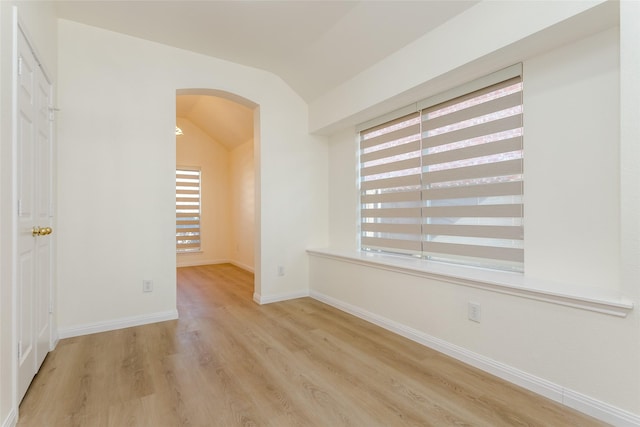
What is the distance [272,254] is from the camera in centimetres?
384

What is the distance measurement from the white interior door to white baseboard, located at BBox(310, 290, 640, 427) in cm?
264

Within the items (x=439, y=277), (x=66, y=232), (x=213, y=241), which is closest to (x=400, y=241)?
(x=439, y=277)

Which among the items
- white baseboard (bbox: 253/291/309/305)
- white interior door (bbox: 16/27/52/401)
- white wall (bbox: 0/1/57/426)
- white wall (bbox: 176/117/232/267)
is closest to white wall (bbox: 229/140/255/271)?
white wall (bbox: 176/117/232/267)

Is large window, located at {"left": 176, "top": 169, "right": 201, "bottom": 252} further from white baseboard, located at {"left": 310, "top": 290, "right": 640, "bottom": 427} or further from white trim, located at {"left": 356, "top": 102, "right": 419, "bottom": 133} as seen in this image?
white baseboard, located at {"left": 310, "top": 290, "right": 640, "bottom": 427}

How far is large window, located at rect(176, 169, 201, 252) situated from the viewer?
636cm

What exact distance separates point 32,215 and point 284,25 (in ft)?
8.23

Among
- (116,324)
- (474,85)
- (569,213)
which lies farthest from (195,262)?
(569,213)

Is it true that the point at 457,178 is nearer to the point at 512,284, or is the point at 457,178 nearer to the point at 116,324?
the point at 512,284

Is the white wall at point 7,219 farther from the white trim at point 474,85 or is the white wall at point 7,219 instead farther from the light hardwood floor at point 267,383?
the white trim at point 474,85

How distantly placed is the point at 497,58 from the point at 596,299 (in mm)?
1626

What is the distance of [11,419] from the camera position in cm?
153

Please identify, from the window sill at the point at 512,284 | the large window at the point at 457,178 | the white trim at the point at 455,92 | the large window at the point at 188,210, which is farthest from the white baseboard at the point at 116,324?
the large window at the point at 188,210

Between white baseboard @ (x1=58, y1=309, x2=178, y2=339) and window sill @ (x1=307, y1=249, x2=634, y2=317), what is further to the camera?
white baseboard @ (x1=58, y1=309, x2=178, y2=339)

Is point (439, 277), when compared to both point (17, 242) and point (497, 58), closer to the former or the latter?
point (497, 58)
